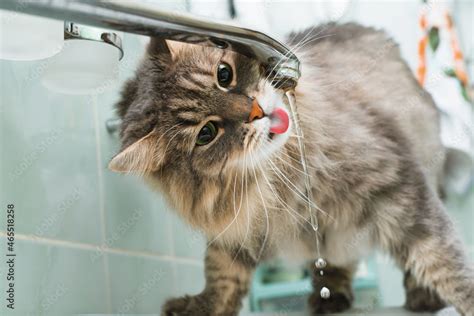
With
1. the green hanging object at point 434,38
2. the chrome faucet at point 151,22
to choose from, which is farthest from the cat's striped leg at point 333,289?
the green hanging object at point 434,38

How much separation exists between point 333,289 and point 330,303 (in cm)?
9

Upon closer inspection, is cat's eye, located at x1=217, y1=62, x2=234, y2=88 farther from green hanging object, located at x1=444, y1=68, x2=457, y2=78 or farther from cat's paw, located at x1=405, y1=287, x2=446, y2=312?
green hanging object, located at x1=444, y1=68, x2=457, y2=78

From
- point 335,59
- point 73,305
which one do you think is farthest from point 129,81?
point 335,59

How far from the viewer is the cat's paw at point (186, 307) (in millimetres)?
1429

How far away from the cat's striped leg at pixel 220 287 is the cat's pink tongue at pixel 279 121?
42 centimetres

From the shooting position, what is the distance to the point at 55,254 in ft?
3.92

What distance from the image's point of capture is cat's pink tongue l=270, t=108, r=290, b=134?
119 cm

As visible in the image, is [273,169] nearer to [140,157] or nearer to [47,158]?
[140,157]

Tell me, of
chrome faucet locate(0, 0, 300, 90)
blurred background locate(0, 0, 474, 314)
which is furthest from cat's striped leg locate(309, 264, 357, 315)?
chrome faucet locate(0, 0, 300, 90)

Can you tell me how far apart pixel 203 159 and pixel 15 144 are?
1.35 feet

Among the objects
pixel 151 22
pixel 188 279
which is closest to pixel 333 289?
pixel 188 279

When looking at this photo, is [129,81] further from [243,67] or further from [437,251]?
[437,251]

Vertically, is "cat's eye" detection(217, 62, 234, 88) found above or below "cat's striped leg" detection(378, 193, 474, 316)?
above

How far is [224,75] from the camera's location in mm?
1203
